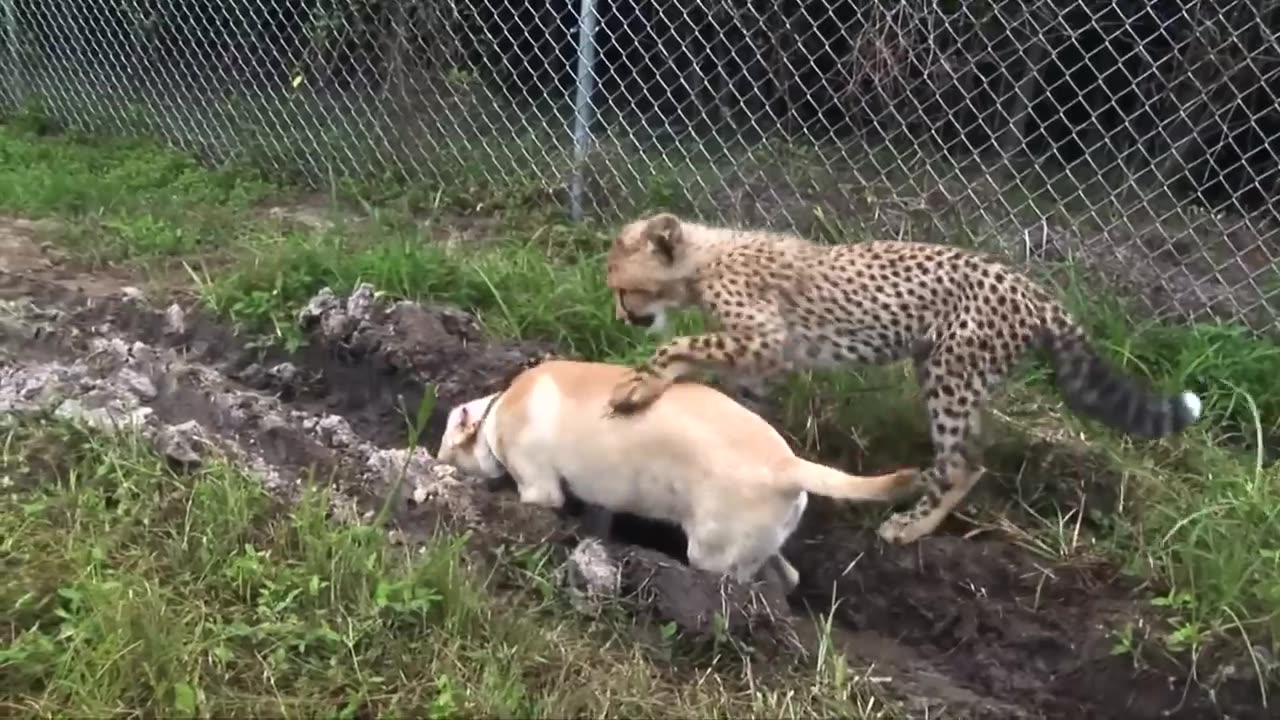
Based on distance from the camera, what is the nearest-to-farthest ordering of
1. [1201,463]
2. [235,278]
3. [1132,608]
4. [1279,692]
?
1. [1279,692]
2. [1132,608]
3. [1201,463]
4. [235,278]

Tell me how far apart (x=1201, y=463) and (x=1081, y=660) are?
A: 105 centimetres

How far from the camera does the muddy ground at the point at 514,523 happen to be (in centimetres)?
314

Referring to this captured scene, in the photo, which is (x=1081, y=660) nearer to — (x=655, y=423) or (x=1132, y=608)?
(x=1132, y=608)

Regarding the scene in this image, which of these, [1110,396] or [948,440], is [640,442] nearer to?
[948,440]

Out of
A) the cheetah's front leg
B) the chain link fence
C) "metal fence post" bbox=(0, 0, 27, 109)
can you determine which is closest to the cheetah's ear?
the cheetah's front leg

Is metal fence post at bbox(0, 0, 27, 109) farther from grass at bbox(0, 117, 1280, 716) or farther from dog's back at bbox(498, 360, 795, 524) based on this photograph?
dog's back at bbox(498, 360, 795, 524)

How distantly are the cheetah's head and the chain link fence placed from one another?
168 centimetres

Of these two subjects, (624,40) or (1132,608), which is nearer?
(1132,608)

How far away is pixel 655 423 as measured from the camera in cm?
350

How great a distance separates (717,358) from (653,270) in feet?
1.60

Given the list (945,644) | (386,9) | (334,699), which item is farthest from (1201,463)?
(386,9)

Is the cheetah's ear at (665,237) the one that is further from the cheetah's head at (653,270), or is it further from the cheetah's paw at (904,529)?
the cheetah's paw at (904,529)

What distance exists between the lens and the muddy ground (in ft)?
10.3

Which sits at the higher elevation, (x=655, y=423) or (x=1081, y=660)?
(x=655, y=423)
